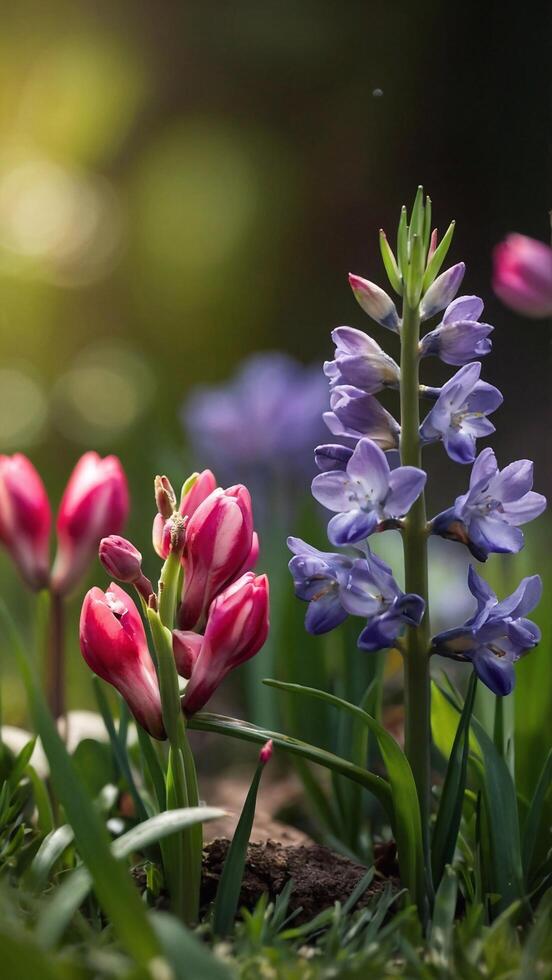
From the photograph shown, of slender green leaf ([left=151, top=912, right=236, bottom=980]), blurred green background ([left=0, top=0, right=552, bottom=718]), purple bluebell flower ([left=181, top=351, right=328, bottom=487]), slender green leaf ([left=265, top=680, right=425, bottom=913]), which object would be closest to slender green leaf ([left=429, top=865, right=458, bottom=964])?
slender green leaf ([left=265, top=680, right=425, bottom=913])

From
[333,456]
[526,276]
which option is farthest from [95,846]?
[526,276]

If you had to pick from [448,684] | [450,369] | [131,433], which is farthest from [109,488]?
[131,433]

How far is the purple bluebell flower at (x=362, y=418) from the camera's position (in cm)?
53

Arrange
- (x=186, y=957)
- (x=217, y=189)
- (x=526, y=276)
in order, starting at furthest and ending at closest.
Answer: (x=217, y=189), (x=526, y=276), (x=186, y=957)

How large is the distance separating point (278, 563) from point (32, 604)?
37 centimetres

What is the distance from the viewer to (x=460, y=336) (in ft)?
1.75

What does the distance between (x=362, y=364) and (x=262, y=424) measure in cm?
80

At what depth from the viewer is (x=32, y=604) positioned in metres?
1.10

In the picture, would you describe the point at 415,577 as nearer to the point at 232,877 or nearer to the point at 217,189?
the point at 232,877

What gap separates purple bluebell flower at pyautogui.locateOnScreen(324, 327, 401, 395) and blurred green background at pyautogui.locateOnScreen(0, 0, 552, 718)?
27 centimetres

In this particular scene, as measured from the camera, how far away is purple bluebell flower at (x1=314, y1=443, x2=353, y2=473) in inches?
21.2

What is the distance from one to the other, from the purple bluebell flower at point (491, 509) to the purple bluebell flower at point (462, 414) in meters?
0.01

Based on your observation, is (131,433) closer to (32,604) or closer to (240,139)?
(240,139)

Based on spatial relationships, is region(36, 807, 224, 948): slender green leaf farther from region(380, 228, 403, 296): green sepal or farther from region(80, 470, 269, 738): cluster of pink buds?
region(380, 228, 403, 296): green sepal
